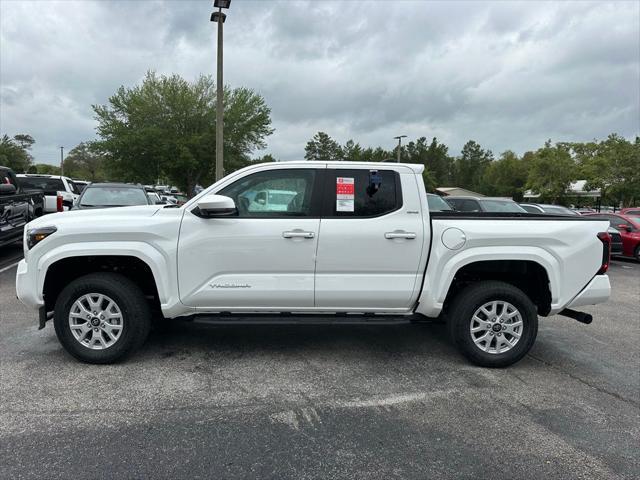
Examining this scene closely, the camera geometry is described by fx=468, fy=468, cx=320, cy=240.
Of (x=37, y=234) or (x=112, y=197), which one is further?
(x=112, y=197)

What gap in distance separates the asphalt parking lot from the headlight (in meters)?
1.11

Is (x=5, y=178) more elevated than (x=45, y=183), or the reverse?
(x=5, y=178)

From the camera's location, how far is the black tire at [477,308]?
426cm

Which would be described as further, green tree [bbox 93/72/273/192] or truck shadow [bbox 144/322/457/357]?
green tree [bbox 93/72/273/192]

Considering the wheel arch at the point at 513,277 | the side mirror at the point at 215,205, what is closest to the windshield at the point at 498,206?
the wheel arch at the point at 513,277

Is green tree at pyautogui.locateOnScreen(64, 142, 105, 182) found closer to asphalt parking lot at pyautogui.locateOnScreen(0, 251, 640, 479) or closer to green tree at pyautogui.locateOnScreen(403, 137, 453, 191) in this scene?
green tree at pyautogui.locateOnScreen(403, 137, 453, 191)

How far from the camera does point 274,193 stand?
429cm

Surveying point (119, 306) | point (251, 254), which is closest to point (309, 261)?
point (251, 254)

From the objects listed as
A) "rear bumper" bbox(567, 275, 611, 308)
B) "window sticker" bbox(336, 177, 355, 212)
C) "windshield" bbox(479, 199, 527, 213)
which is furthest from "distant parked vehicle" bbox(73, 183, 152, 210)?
"windshield" bbox(479, 199, 527, 213)

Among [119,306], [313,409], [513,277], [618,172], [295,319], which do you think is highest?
[618,172]

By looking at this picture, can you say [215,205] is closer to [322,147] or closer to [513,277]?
[513,277]

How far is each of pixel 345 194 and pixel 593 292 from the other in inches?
97.1

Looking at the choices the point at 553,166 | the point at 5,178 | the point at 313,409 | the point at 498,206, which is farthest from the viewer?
the point at 553,166

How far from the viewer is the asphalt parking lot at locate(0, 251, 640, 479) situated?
2.83m
